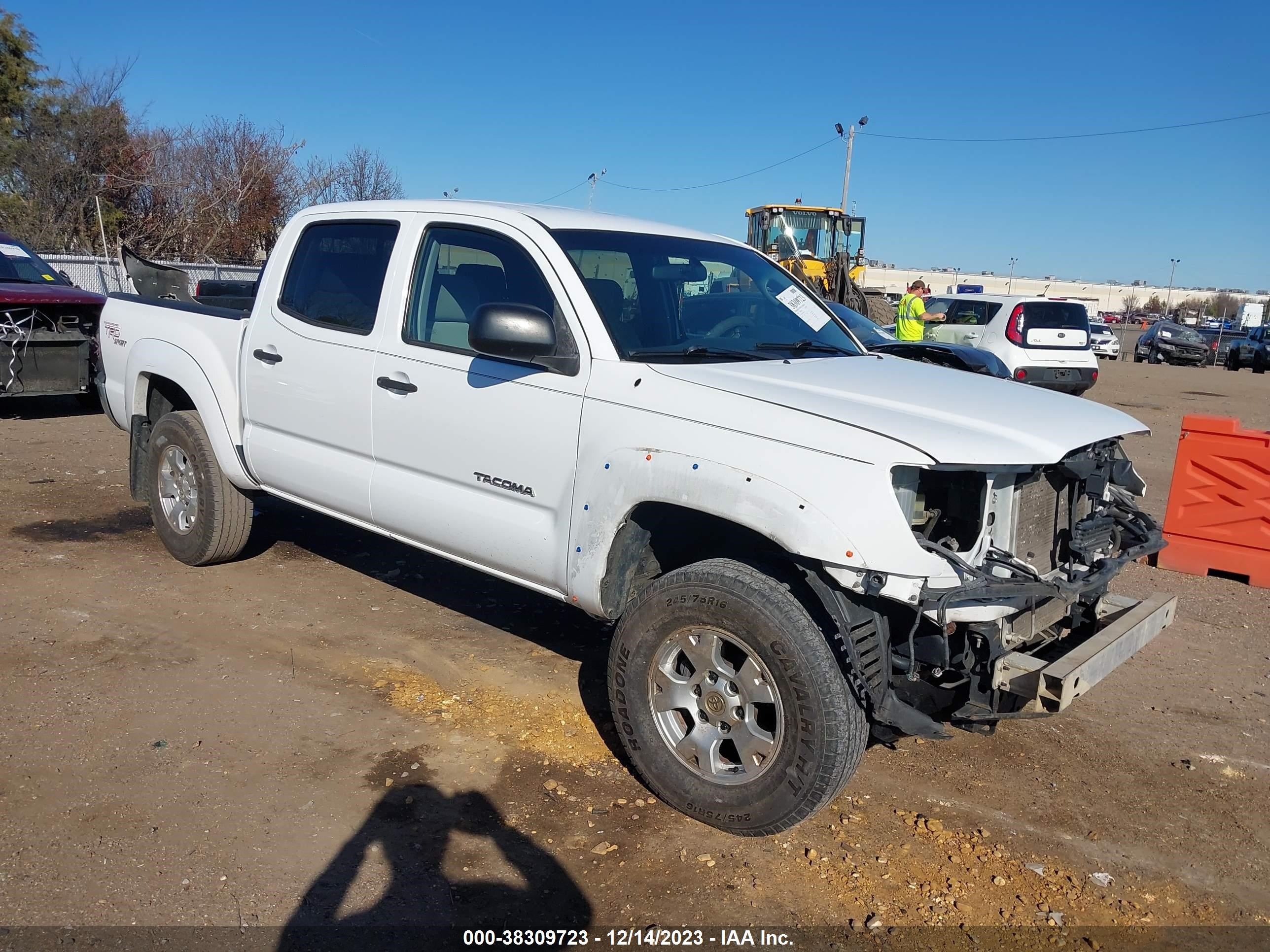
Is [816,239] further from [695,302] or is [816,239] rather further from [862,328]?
[695,302]

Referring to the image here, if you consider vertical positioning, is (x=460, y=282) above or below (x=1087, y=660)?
above

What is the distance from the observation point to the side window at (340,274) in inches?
189

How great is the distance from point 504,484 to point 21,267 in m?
9.81

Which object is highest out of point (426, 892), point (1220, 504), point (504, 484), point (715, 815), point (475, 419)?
point (475, 419)

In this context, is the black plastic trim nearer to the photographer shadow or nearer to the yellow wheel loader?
the photographer shadow

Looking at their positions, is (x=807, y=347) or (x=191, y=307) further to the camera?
(x=191, y=307)

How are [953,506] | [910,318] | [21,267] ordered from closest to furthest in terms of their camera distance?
1. [953,506]
2. [21,267]
3. [910,318]

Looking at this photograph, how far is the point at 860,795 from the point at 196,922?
7.68 ft

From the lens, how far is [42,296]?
10461 millimetres

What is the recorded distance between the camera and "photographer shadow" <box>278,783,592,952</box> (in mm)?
2998

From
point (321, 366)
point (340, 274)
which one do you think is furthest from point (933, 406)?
point (340, 274)

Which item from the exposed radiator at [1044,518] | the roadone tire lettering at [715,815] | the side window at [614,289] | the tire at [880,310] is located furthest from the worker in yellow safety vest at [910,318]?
the roadone tire lettering at [715,815]

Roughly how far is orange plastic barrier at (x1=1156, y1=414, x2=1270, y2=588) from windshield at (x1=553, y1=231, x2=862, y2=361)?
364 cm

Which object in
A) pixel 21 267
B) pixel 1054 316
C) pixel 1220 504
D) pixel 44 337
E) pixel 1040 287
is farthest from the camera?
pixel 1040 287
